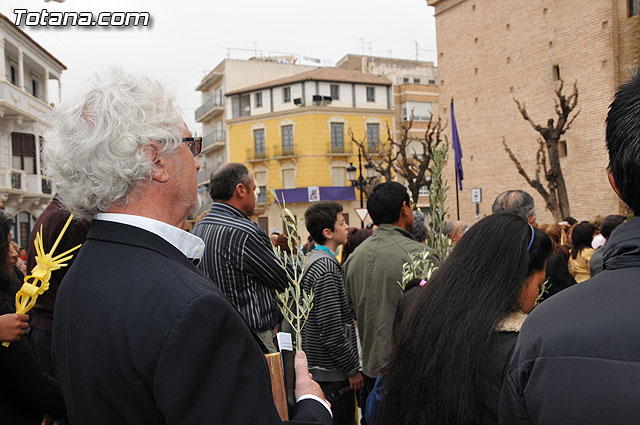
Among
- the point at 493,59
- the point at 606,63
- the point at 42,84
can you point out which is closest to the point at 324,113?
the point at 493,59

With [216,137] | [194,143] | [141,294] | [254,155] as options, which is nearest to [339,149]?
[254,155]

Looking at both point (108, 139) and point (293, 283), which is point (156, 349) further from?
point (293, 283)

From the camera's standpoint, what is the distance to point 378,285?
399cm

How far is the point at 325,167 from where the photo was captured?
148 ft

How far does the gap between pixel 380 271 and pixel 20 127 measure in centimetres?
2593

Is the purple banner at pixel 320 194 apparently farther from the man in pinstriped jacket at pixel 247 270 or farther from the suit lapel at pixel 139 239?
the suit lapel at pixel 139 239

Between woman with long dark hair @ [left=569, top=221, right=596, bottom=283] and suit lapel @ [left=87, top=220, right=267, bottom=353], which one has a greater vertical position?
suit lapel @ [left=87, top=220, right=267, bottom=353]

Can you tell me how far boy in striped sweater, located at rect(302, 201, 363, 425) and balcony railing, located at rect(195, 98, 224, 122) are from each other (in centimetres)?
4647

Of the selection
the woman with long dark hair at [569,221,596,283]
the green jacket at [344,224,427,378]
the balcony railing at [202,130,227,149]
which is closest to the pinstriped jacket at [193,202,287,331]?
the green jacket at [344,224,427,378]

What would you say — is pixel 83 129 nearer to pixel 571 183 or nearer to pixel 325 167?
pixel 571 183

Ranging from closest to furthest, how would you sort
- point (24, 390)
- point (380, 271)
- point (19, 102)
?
point (24, 390) → point (380, 271) → point (19, 102)

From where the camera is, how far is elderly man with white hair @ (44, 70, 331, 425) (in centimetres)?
129

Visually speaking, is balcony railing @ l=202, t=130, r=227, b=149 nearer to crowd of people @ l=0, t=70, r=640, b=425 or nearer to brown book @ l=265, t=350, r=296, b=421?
crowd of people @ l=0, t=70, r=640, b=425

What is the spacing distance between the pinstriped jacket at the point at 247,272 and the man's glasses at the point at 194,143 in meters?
1.63
